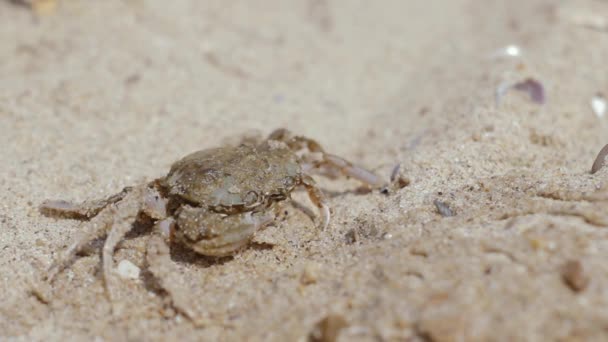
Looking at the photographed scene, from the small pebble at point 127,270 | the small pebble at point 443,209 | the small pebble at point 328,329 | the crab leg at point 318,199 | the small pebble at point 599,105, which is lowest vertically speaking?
the small pebble at point 127,270

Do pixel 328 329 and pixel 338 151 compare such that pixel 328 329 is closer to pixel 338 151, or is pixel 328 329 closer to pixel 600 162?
pixel 600 162

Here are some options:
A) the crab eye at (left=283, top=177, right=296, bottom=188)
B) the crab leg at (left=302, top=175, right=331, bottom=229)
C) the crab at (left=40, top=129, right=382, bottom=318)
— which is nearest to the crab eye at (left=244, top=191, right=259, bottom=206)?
the crab at (left=40, top=129, right=382, bottom=318)

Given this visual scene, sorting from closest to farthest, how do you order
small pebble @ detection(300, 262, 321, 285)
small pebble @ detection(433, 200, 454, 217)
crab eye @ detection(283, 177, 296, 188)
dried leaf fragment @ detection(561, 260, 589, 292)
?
dried leaf fragment @ detection(561, 260, 589, 292)
small pebble @ detection(300, 262, 321, 285)
small pebble @ detection(433, 200, 454, 217)
crab eye @ detection(283, 177, 296, 188)

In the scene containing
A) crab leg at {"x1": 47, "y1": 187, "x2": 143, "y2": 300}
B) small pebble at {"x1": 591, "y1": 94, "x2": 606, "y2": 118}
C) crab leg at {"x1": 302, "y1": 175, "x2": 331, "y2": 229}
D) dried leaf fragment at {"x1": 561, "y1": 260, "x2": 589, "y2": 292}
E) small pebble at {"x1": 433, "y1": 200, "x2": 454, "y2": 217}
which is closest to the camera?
dried leaf fragment at {"x1": 561, "y1": 260, "x2": 589, "y2": 292}

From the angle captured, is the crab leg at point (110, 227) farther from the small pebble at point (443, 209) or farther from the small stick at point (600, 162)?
the small stick at point (600, 162)

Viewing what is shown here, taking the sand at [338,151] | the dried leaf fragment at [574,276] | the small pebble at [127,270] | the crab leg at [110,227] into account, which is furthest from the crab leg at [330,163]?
the dried leaf fragment at [574,276]

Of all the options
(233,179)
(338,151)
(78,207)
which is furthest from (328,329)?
(338,151)

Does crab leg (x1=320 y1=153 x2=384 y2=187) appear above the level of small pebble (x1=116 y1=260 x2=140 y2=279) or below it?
above

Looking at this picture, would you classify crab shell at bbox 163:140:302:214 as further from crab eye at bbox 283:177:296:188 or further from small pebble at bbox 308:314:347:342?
small pebble at bbox 308:314:347:342

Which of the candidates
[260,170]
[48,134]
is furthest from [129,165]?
[260,170]
